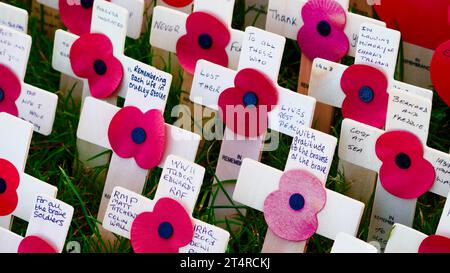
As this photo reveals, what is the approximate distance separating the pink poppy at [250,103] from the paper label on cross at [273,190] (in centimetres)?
10

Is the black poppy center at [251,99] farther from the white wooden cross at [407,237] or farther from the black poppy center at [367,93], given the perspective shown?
the white wooden cross at [407,237]

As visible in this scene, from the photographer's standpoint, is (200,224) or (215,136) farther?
(215,136)

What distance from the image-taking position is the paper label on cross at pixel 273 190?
184 centimetres

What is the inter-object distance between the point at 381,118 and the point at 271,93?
212 mm

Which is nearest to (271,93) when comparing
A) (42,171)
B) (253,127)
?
(253,127)

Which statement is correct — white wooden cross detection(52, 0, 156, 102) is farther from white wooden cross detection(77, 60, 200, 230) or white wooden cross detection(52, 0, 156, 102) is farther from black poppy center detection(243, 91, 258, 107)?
black poppy center detection(243, 91, 258, 107)

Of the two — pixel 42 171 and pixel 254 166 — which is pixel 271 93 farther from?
pixel 42 171

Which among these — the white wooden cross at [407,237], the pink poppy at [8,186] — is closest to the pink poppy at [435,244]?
the white wooden cross at [407,237]

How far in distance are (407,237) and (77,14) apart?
92 centimetres

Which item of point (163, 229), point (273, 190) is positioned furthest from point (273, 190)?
point (163, 229)

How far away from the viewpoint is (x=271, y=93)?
1997 mm

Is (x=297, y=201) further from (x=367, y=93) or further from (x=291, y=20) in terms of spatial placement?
(x=291, y=20)

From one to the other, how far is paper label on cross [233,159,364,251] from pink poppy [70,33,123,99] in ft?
1.17
